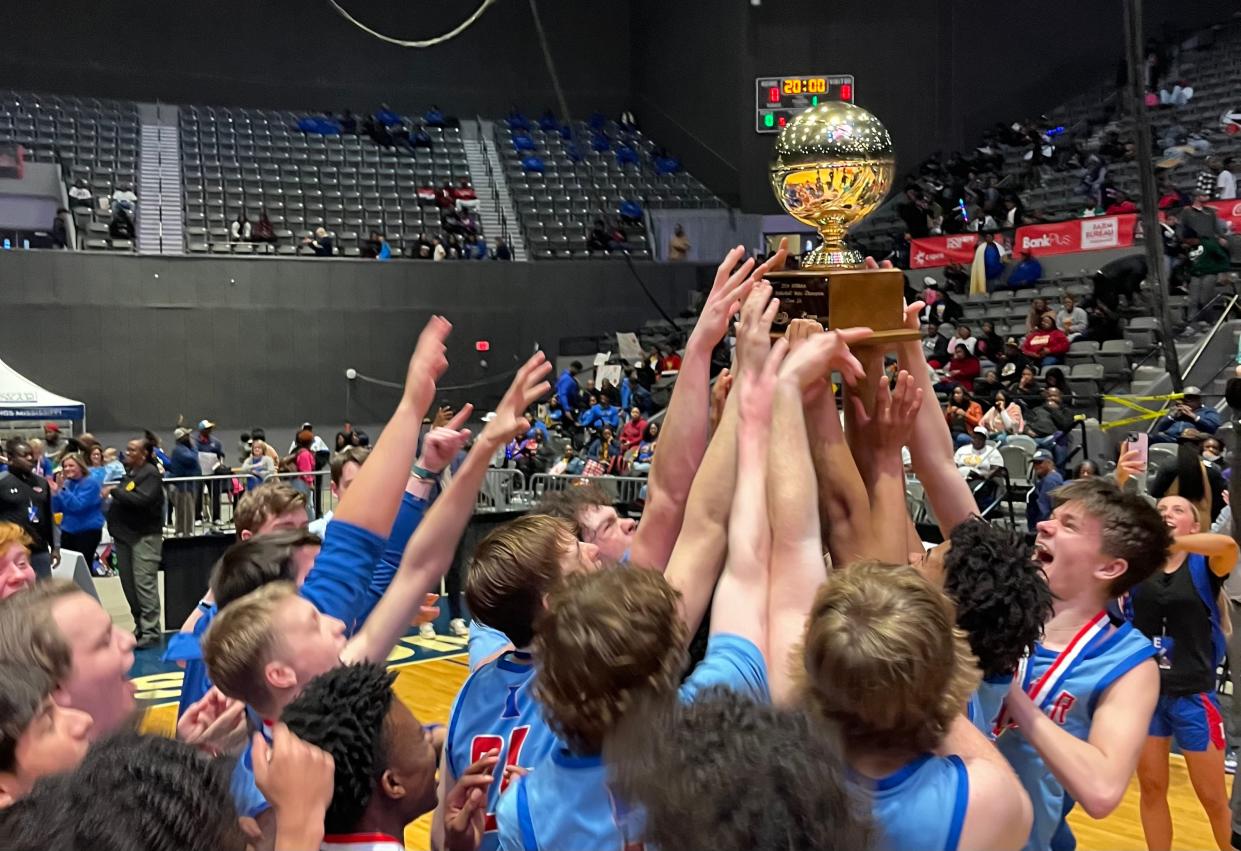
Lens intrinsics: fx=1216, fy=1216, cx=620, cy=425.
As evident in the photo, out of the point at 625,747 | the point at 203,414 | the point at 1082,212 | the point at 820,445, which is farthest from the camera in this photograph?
the point at 203,414

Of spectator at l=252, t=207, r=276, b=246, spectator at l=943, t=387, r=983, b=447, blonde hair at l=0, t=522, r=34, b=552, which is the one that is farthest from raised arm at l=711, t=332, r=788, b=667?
spectator at l=252, t=207, r=276, b=246

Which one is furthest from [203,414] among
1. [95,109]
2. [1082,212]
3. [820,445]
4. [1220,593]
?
[820,445]

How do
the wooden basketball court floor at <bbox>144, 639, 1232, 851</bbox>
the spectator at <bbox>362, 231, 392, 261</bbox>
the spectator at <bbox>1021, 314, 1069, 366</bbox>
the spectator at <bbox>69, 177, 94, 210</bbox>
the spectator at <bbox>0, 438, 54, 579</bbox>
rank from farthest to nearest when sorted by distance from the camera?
the spectator at <bbox>362, 231, 392, 261</bbox> < the spectator at <bbox>69, 177, 94, 210</bbox> < the spectator at <bbox>1021, 314, 1069, 366</bbox> < the spectator at <bbox>0, 438, 54, 579</bbox> < the wooden basketball court floor at <bbox>144, 639, 1232, 851</bbox>

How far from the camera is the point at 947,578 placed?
2.07m

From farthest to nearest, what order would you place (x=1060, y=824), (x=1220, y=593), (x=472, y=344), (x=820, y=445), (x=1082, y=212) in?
(x=472, y=344), (x=1082, y=212), (x=1220, y=593), (x=1060, y=824), (x=820, y=445)

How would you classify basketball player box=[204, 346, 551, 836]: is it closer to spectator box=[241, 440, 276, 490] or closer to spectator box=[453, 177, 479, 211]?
spectator box=[241, 440, 276, 490]

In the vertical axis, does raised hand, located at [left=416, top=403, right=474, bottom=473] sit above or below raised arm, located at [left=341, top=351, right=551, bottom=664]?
above

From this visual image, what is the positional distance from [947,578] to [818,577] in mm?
223

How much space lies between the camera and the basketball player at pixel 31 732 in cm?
175

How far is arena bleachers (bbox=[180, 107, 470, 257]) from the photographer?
20.4 meters

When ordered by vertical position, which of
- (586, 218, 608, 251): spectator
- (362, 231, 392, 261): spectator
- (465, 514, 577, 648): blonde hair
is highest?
(586, 218, 608, 251): spectator

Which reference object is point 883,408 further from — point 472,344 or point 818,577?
point 472,344

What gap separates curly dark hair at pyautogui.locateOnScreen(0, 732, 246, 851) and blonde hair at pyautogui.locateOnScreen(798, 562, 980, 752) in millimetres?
785

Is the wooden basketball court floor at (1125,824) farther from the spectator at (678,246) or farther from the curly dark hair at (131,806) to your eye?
the spectator at (678,246)
